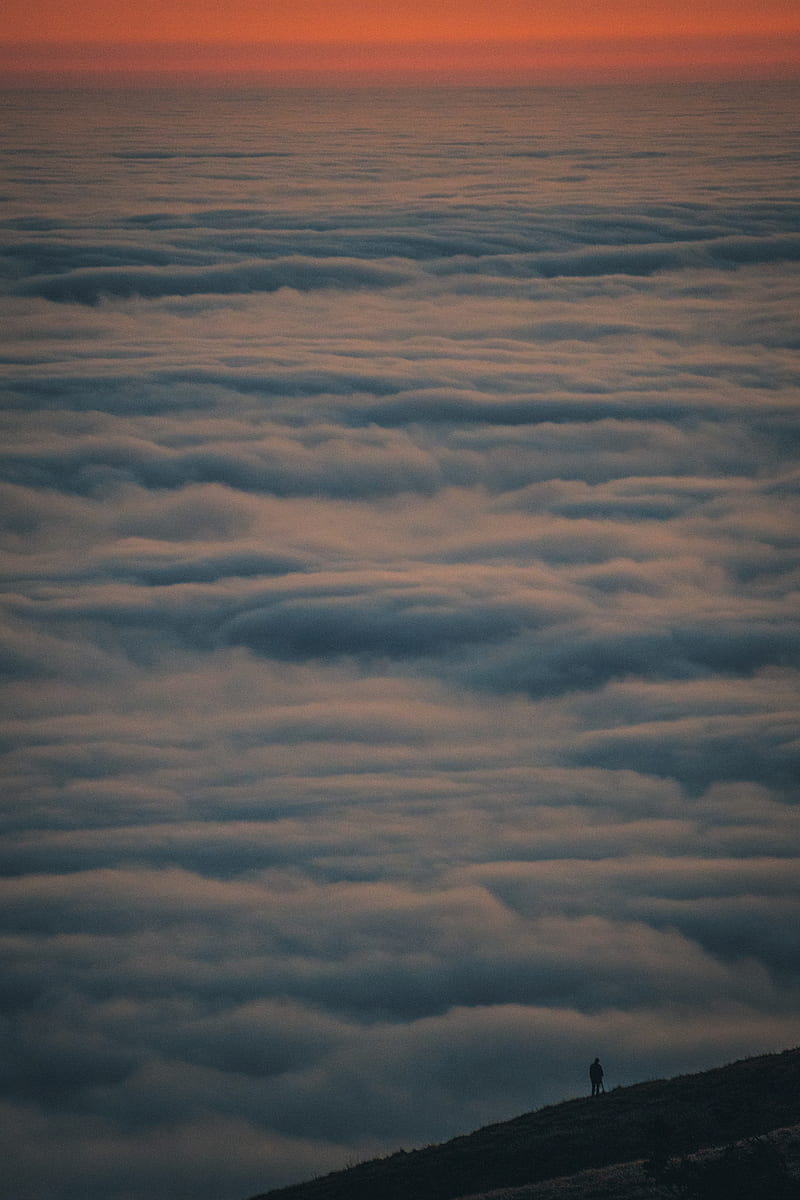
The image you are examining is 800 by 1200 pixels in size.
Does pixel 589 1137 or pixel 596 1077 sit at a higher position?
pixel 596 1077

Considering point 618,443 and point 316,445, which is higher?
point 316,445

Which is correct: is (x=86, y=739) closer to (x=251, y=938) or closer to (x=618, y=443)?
(x=251, y=938)

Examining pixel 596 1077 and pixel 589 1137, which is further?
pixel 596 1077

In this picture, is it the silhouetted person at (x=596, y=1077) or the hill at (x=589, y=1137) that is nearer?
the hill at (x=589, y=1137)

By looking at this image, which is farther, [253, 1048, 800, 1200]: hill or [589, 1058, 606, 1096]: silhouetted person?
[589, 1058, 606, 1096]: silhouetted person

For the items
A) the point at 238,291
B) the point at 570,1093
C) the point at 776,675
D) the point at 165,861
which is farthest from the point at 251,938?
the point at 238,291

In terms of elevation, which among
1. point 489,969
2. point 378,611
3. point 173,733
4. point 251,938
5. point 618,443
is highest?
point 618,443

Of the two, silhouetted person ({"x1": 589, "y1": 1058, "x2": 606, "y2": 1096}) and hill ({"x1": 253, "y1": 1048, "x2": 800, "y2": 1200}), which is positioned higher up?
silhouetted person ({"x1": 589, "y1": 1058, "x2": 606, "y2": 1096})

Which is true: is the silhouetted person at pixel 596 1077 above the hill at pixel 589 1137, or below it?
above
